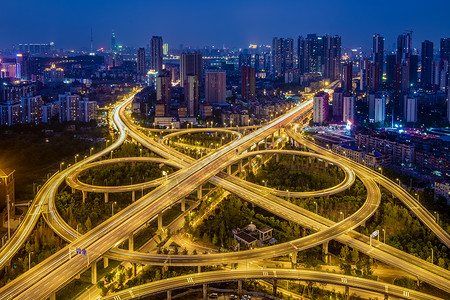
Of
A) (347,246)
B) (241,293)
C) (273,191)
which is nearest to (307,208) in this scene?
(273,191)

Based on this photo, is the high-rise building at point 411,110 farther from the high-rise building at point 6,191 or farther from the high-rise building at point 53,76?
the high-rise building at point 53,76

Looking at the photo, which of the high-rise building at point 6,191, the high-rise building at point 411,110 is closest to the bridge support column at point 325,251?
the high-rise building at point 6,191

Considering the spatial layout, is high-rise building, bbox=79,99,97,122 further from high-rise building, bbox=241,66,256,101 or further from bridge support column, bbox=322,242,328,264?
bridge support column, bbox=322,242,328,264

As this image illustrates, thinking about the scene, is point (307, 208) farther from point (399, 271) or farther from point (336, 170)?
point (336, 170)

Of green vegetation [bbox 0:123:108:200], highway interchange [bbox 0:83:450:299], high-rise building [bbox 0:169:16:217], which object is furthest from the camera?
green vegetation [bbox 0:123:108:200]

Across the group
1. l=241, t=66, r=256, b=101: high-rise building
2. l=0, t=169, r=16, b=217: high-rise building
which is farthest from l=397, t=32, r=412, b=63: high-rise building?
l=0, t=169, r=16, b=217: high-rise building

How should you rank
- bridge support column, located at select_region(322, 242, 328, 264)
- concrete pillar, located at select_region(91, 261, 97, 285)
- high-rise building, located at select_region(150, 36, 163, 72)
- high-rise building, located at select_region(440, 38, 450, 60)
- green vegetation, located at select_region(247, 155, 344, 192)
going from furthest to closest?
high-rise building, located at select_region(150, 36, 163, 72), high-rise building, located at select_region(440, 38, 450, 60), green vegetation, located at select_region(247, 155, 344, 192), bridge support column, located at select_region(322, 242, 328, 264), concrete pillar, located at select_region(91, 261, 97, 285)
